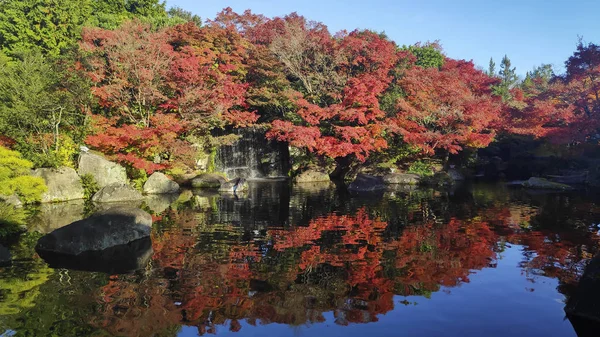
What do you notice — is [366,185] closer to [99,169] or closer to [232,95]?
[232,95]

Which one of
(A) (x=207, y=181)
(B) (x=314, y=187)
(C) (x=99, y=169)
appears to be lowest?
(B) (x=314, y=187)

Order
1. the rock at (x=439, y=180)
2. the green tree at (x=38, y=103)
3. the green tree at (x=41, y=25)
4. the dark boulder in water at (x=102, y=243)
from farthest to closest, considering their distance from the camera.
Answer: the green tree at (x=41, y=25) → the rock at (x=439, y=180) → the green tree at (x=38, y=103) → the dark boulder in water at (x=102, y=243)

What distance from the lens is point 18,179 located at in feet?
54.5

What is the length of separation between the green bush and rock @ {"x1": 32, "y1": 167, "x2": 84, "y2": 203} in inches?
30.8

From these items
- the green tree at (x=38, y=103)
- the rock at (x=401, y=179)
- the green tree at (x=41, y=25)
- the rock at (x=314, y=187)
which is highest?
the green tree at (x=41, y=25)

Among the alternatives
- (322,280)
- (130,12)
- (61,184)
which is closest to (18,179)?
(61,184)

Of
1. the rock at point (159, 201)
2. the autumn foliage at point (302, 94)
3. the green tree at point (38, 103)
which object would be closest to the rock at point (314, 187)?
the autumn foliage at point (302, 94)

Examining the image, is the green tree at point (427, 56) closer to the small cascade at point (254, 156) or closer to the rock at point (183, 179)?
the small cascade at point (254, 156)

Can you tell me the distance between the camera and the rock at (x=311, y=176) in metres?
28.6

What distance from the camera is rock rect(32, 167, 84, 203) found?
19094 mm

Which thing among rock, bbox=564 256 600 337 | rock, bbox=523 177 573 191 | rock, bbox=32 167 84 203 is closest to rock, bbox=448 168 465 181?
rock, bbox=523 177 573 191

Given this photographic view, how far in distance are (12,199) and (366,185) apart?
53.9 feet

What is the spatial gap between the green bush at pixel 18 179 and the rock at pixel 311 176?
15044 mm

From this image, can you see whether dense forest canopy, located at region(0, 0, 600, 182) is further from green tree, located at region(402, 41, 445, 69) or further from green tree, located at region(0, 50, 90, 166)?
green tree, located at region(402, 41, 445, 69)
